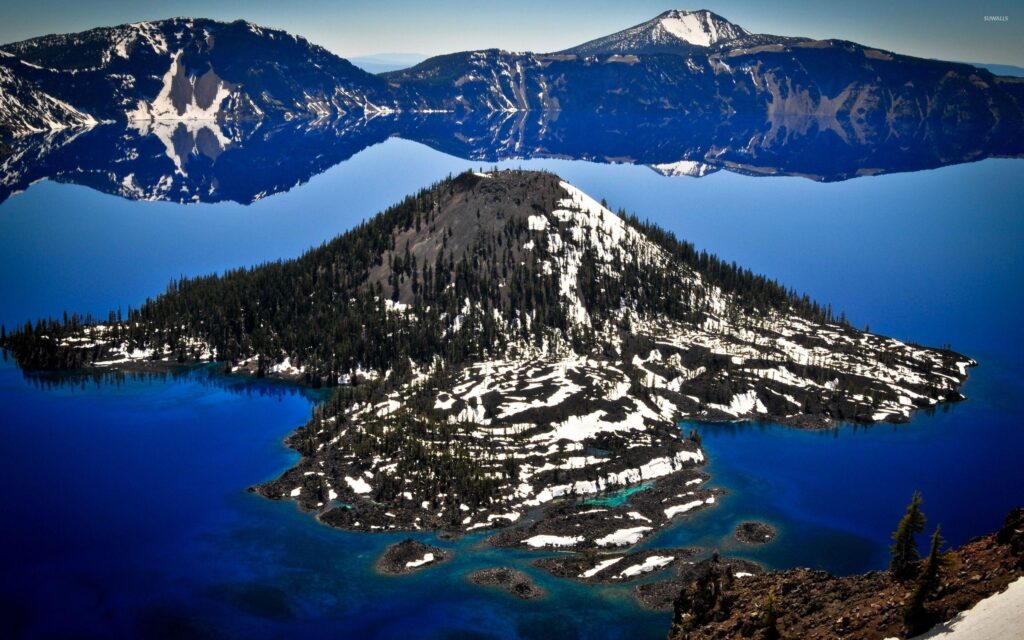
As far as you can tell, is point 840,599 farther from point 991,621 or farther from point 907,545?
point 991,621

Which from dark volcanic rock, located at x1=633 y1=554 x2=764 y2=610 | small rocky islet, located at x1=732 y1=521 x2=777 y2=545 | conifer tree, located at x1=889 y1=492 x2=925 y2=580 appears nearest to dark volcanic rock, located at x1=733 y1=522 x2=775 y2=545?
small rocky islet, located at x1=732 y1=521 x2=777 y2=545

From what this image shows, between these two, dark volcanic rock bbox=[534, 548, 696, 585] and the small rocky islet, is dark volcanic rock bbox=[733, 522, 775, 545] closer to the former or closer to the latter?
the small rocky islet

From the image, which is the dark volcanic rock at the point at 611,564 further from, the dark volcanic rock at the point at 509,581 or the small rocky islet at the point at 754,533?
the small rocky islet at the point at 754,533

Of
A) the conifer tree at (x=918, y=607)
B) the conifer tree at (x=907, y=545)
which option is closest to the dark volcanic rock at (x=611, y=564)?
the conifer tree at (x=907, y=545)

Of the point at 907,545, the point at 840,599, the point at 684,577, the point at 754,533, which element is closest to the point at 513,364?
the point at 754,533

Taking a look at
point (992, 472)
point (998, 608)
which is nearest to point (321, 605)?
point (998, 608)

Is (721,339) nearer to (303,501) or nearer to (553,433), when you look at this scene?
(553,433)
